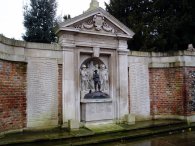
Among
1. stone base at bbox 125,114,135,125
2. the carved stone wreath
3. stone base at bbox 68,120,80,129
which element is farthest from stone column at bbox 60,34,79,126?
stone base at bbox 125,114,135,125

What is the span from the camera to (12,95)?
7.53 m

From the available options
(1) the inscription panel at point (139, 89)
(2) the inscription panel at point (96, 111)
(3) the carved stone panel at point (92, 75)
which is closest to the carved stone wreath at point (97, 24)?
(3) the carved stone panel at point (92, 75)

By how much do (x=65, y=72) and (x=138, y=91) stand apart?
3.48 m

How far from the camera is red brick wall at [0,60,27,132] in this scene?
7121mm

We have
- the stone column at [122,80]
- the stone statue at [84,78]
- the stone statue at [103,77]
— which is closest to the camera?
the stone statue at [84,78]

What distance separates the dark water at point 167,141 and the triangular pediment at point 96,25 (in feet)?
14.2

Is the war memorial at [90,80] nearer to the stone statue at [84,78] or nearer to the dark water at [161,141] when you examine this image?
the stone statue at [84,78]

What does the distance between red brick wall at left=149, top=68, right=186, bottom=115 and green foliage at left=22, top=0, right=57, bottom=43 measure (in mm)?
11809

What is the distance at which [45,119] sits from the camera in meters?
8.35

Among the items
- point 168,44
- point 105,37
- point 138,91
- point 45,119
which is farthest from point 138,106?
point 168,44

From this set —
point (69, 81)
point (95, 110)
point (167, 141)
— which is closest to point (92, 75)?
point (69, 81)

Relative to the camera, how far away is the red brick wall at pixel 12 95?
23.4 ft

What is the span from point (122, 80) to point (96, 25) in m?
2.49

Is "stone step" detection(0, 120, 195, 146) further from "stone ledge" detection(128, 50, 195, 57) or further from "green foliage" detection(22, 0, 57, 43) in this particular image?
"green foliage" detection(22, 0, 57, 43)
